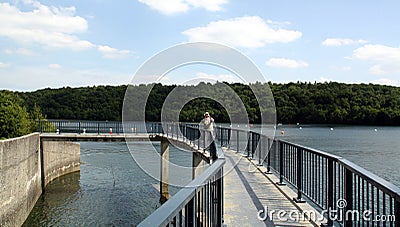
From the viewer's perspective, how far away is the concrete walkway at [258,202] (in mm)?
6084

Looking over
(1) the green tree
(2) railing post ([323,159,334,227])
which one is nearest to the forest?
(1) the green tree

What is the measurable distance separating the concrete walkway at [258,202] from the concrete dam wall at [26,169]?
43.6 feet

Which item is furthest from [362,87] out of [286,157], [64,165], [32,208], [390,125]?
[286,157]

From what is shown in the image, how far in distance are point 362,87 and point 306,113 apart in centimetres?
Result: 1810

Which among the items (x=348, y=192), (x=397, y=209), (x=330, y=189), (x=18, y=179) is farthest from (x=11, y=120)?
(x=397, y=209)

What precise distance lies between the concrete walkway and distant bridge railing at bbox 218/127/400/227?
1.00 ft

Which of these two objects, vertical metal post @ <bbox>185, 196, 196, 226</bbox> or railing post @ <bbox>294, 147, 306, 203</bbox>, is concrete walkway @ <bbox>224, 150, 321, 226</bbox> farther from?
vertical metal post @ <bbox>185, 196, 196, 226</bbox>

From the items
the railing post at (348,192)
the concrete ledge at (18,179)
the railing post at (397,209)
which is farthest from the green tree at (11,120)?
the railing post at (397,209)

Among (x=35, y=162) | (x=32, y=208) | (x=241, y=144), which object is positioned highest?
(x=241, y=144)

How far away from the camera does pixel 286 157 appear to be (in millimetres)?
9086

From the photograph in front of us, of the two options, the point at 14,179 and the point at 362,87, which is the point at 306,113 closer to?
the point at 362,87

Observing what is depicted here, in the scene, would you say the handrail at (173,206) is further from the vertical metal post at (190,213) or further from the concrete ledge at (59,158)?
the concrete ledge at (59,158)

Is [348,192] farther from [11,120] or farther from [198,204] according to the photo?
[11,120]

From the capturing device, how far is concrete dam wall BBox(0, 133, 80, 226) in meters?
19.0
